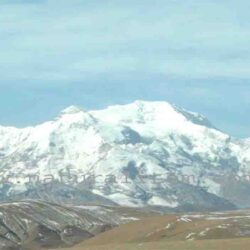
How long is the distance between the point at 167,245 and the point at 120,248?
9.94 m

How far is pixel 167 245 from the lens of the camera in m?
160

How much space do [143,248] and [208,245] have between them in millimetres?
11490

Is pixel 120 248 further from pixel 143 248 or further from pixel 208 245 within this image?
pixel 208 245

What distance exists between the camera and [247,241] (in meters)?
162

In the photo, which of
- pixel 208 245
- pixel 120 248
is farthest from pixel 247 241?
pixel 120 248

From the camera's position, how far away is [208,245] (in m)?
153

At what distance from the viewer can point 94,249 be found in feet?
522

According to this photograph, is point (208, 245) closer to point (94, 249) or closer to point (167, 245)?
point (167, 245)

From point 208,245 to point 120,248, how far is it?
15735mm

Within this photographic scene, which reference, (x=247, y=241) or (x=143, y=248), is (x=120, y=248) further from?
(x=247, y=241)

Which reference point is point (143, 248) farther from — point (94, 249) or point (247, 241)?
point (247, 241)

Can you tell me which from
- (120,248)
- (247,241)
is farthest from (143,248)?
(247,241)

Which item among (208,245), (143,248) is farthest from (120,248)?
(208,245)

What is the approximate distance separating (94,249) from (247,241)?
28783 millimetres
